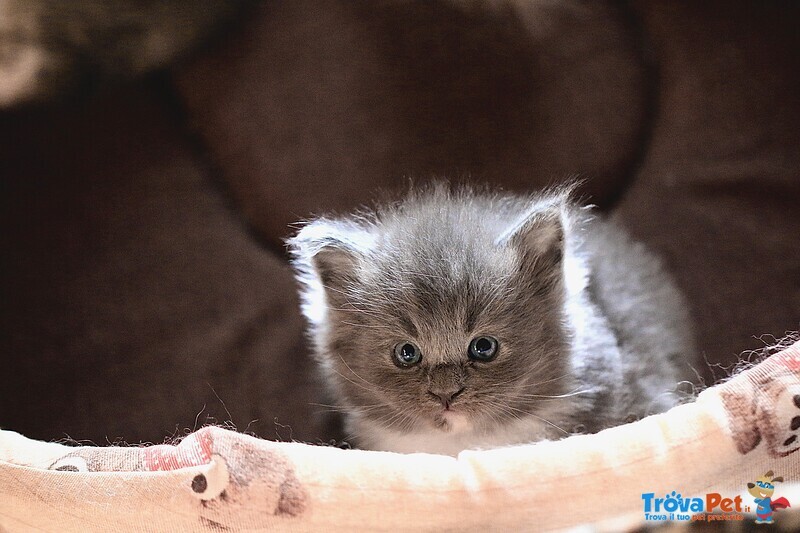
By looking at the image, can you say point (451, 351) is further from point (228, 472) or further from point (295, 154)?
point (295, 154)

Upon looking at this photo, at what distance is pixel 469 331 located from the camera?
1748 millimetres

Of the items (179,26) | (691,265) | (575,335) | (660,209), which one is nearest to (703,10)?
(660,209)

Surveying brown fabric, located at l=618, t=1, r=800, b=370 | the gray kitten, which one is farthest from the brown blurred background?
the gray kitten

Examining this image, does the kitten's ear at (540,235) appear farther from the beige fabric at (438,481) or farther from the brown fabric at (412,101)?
the brown fabric at (412,101)

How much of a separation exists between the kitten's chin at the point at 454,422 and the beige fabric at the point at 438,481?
0.21 meters

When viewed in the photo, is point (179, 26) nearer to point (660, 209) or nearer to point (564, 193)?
point (564, 193)

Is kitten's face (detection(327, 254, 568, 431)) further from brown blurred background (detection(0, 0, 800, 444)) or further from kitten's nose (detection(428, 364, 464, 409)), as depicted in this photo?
brown blurred background (detection(0, 0, 800, 444))

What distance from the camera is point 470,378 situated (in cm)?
175

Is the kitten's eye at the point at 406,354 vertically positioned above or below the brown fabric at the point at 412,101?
below

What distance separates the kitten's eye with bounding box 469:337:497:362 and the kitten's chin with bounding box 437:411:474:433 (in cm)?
13

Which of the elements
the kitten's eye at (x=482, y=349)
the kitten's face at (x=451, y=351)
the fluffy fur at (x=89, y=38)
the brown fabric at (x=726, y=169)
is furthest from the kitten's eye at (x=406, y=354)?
the fluffy fur at (x=89, y=38)

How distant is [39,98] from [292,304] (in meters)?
1.02

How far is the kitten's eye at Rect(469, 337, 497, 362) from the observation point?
1773mm

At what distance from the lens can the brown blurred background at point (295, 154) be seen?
2.30m
